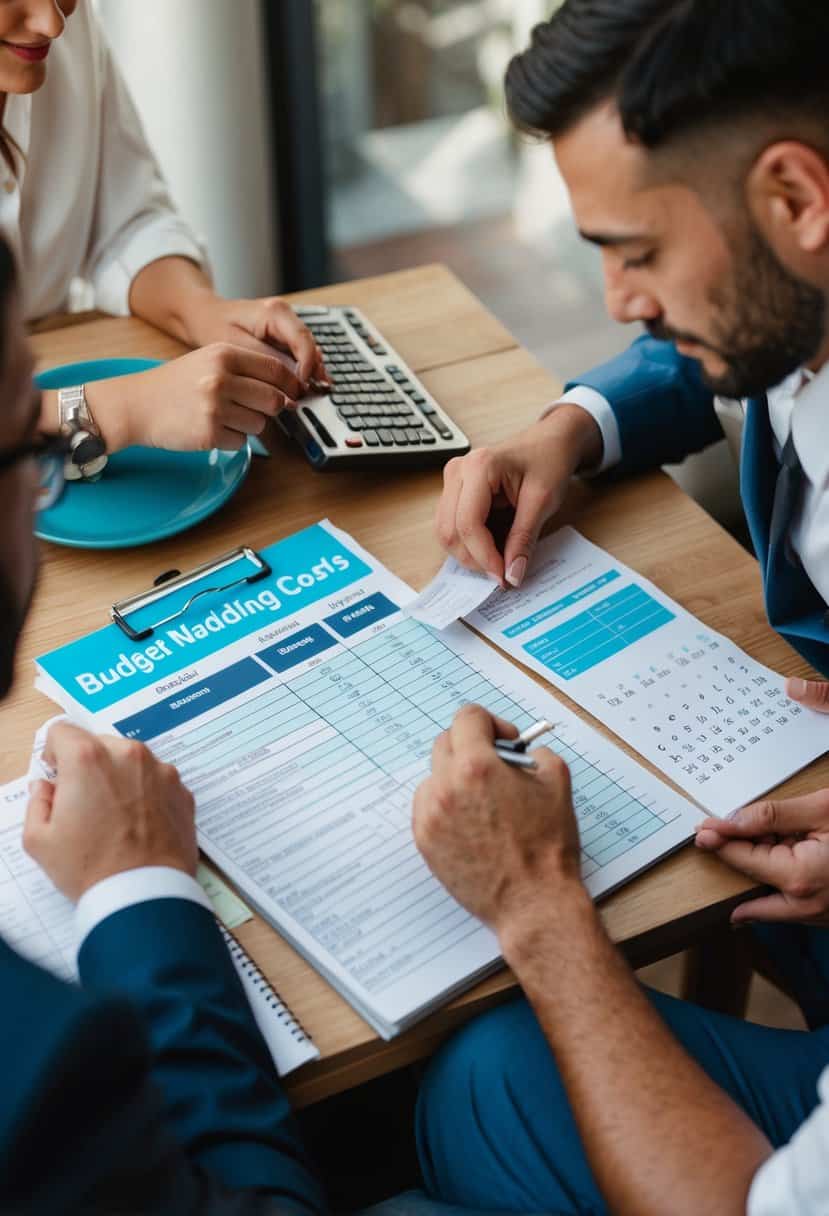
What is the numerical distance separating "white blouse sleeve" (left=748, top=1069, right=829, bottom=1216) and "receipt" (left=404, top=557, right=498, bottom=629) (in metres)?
0.50

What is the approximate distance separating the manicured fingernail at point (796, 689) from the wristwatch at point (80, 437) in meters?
0.69

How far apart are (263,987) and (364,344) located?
0.79 m

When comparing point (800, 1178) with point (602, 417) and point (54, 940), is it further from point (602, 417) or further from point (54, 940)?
point (602, 417)

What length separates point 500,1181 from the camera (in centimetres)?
94

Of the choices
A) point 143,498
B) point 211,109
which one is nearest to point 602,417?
point 143,498

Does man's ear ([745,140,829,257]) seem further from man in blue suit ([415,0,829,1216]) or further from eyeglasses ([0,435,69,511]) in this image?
eyeglasses ([0,435,69,511])

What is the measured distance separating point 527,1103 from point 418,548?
0.52 m

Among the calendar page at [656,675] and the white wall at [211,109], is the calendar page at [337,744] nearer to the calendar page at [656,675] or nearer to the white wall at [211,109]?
the calendar page at [656,675]

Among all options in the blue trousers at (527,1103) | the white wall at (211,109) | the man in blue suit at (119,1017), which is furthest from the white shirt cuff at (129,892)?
the white wall at (211,109)

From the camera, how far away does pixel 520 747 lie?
0.97m

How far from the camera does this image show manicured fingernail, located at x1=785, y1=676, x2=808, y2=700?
41.9 inches

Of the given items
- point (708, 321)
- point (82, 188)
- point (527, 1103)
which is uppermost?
point (708, 321)

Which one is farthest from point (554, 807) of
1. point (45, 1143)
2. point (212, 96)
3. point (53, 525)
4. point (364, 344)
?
point (212, 96)

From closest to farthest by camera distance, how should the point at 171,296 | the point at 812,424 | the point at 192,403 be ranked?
the point at 812,424 < the point at 192,403 < the point at 171,296
